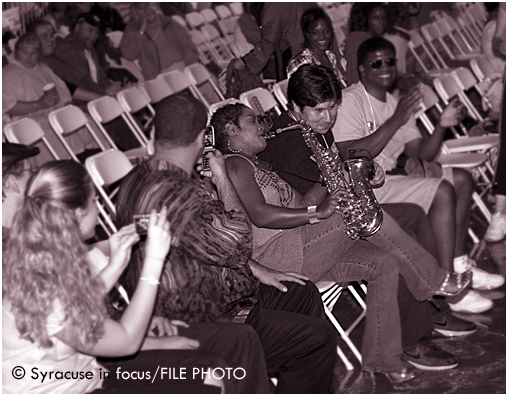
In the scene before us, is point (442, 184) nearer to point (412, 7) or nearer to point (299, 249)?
point (299, 249)

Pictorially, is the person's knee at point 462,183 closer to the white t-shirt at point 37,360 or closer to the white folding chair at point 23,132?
the white folding chair at point 23,132

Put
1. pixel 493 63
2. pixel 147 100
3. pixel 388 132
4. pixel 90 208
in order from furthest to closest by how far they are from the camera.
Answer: pixel 493 63, pixel 147 100, pixel 388 132, pixel 90 208

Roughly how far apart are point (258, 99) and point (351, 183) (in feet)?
4.88

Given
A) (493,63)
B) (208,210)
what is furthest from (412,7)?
(208,210)

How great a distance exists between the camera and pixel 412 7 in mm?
8195

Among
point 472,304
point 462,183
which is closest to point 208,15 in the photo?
point 462,183

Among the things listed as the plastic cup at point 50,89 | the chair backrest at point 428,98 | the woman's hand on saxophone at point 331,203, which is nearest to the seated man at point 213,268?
the woman's hand on saxophone at point 331,203

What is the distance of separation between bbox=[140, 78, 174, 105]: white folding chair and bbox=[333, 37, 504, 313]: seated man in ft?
6.37

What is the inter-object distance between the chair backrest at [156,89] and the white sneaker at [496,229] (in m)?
2.20

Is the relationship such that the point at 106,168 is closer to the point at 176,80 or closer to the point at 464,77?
the point at 176,80

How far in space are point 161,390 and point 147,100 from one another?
3.57 metres

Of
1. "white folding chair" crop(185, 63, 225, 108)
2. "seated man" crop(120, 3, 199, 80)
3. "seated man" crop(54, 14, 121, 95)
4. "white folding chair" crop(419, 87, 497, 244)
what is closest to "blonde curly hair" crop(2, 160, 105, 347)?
"white folding chair" crop(419, 87, 497, 244)

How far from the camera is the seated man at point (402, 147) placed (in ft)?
13.1

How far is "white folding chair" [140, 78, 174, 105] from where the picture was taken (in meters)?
5.84
